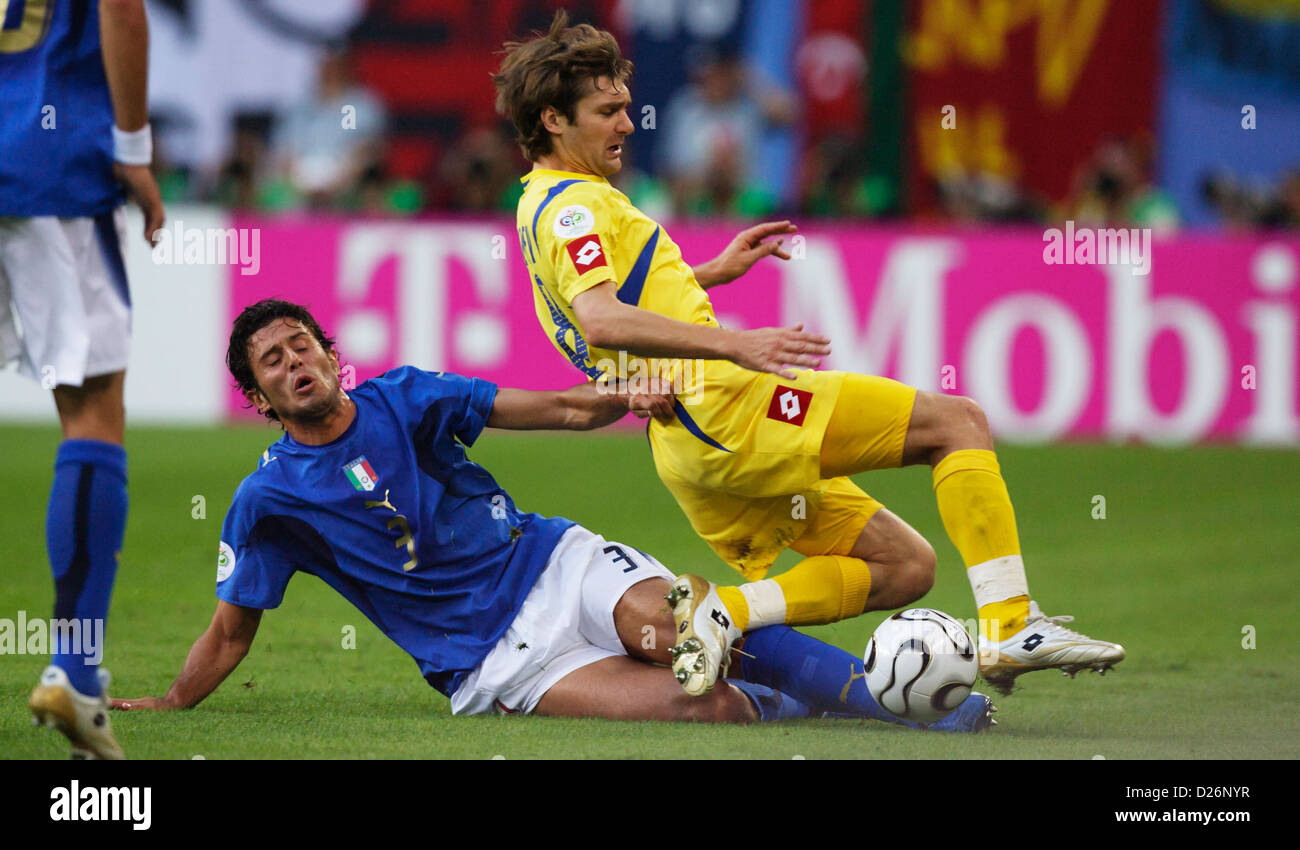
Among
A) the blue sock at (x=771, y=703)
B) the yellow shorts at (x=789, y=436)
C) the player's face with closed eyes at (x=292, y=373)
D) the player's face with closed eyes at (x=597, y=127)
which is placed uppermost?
the player's face with closed eyes at (x=597, y=127)

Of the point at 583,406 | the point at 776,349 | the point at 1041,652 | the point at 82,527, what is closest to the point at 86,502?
the point at 82,527

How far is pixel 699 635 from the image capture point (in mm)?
4676

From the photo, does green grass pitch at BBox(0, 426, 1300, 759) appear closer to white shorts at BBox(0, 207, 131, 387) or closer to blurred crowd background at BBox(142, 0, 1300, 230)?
white shorts at BBox(0, 207, 131, 387)

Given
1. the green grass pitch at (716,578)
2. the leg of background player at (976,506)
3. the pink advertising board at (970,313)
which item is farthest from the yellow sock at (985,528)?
the pink advertising board at (970,313)

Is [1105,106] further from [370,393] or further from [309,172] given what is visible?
[370,393]

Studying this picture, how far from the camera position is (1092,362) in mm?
12281

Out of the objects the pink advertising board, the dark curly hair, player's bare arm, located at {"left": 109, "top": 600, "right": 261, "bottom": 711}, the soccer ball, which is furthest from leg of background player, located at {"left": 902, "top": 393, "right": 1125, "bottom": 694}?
the pink advertising board

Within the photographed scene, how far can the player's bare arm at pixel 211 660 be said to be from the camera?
4789mm

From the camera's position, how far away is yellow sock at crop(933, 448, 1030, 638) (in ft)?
15.9

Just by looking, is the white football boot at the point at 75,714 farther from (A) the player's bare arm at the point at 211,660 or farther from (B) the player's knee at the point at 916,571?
(B) the player's knee at the point at 916,571

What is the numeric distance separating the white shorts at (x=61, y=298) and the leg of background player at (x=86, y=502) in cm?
7

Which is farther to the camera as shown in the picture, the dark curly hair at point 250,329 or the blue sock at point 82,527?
the dark curly hair at point 250,329

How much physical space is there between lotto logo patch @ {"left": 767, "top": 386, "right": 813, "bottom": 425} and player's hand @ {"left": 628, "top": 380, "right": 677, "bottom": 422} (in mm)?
297

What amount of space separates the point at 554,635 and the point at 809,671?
30.0 inches
